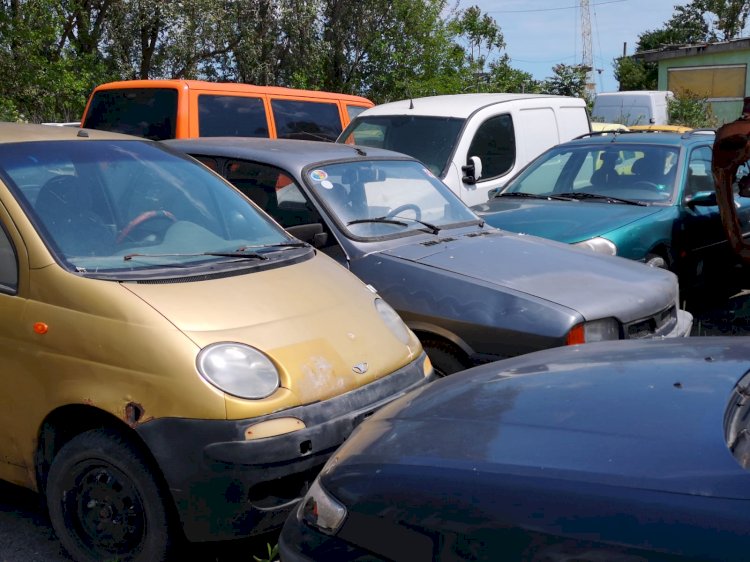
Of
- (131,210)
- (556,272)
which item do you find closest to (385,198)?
(556,272)

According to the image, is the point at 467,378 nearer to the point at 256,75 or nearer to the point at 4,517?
the point at 4,517

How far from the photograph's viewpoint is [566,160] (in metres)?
8.14

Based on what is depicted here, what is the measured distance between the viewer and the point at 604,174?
7812 mm

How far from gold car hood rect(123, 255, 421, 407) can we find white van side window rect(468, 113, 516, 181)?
16.2ft

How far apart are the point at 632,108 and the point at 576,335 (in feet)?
57.8

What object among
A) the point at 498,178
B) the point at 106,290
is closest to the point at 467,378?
the point at 106,290

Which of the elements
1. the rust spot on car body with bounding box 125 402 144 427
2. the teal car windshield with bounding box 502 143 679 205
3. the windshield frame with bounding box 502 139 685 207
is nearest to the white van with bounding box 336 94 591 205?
the windshield frame with bounding box 502 139 685 207

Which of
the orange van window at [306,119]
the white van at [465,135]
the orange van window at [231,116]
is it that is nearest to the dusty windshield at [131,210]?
the white van at [465,135]

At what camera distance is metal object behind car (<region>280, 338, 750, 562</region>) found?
75.8 inches

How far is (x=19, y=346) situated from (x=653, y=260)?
5002 mm

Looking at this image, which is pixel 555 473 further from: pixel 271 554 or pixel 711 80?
pixel 711 80

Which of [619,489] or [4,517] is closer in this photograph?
[619,489]

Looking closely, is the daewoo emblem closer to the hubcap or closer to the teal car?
the hubcap

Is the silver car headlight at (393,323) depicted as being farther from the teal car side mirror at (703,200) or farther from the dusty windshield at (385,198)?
the teal car side mirror at (703,200)
